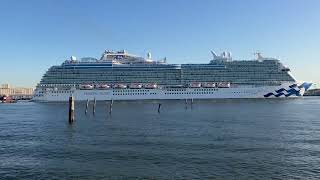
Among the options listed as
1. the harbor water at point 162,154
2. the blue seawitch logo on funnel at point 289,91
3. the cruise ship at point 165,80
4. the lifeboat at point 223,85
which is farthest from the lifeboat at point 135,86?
the harbor water at point 162,154

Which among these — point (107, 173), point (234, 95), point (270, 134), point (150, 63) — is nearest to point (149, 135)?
point (270, 134)

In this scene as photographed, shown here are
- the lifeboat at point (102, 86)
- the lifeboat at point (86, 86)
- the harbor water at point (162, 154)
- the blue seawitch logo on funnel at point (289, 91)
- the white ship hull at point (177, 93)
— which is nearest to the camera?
→ the harbor water at point (162, 154)

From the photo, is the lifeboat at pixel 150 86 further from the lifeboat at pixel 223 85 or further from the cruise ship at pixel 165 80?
the lifeboat at pixel 223 85

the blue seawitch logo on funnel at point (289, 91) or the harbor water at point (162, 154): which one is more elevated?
the blue seawitch logo on funnel at point (289, 91)

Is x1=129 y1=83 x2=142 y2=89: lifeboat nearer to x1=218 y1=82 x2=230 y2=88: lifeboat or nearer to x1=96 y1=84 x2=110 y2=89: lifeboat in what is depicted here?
x1=96 y1=84 x2=110 y2=89: lifeboat

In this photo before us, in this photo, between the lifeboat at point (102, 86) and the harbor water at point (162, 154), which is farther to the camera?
the lifeboat at point (102, 86)

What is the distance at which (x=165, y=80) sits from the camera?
4333 inches

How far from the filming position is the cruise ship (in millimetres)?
107188

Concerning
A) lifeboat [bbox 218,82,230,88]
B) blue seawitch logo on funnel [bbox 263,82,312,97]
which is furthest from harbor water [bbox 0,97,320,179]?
blue seawitch logo on funnel [bbox 263,82,312,97]

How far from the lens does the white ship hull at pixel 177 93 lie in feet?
349

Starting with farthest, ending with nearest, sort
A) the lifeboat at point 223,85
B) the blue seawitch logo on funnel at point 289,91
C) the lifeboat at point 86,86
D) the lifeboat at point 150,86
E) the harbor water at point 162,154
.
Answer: the blue seawitch logo on funnel at point 289,91 < the lifeboat at point 223,85 < the lifeboat at point 86,86 < the lifeboat at point 150,86 < the harbor water at point 162,154

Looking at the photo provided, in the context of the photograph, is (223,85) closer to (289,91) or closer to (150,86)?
(289,91)

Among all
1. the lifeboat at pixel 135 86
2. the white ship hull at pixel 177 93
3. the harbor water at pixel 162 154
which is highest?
the lifeboat at pixel 135 86

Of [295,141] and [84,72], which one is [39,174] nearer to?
[295,141]
